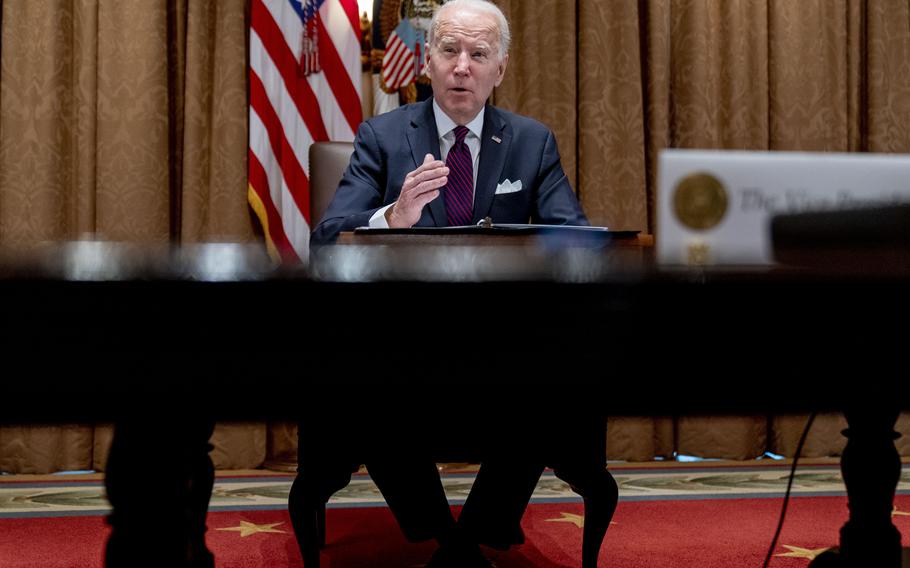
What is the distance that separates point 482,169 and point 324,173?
1.50 ft

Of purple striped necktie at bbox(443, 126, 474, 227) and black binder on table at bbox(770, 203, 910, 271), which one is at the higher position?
purple striped necktie at bbox(443, 126, 474, 227)

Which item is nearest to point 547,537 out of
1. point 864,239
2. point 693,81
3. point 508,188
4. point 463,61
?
point 508,188

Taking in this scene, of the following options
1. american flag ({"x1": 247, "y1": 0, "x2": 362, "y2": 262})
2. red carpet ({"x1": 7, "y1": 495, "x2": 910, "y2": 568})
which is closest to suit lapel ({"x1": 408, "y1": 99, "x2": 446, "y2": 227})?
red carpet ({"x1": 7, "y1": 495, "x2": 910, "y2": 568})

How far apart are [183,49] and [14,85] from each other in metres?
0.61

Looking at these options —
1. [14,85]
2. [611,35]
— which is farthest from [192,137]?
[611,35]

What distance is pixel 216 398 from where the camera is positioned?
476 mm

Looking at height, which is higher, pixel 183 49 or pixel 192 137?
pixel 183 49

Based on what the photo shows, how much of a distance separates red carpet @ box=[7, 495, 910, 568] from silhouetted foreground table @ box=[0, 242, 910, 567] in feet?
4.99

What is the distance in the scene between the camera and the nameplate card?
25.6 inches

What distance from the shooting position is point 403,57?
3.22m

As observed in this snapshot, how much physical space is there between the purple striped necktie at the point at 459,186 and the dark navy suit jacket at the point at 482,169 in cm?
2

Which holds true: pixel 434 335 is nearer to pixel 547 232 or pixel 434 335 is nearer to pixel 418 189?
pixel 547 232

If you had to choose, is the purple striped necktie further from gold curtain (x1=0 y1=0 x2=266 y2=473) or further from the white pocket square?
gold curtain (x1=0 y1=0 x2=266 y2=473)

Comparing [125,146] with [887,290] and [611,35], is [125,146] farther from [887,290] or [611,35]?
[887,290]
